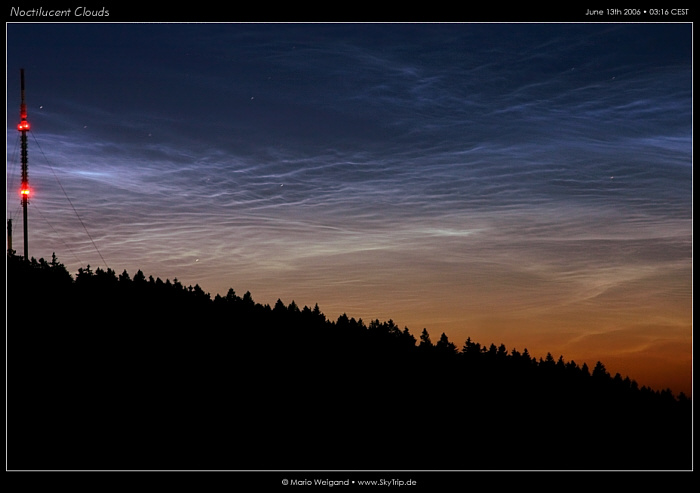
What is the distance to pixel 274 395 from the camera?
2933 inches

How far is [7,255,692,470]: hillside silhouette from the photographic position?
57.7 metres

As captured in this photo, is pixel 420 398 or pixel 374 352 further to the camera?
pixel 374 352

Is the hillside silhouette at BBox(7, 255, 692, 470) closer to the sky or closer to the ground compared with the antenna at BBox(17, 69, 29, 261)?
closer to the ground

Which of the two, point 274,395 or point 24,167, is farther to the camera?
point 274,395

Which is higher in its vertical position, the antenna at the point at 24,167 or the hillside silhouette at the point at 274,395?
the antenna at the point at 24,167

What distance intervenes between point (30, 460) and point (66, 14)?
1281 inches

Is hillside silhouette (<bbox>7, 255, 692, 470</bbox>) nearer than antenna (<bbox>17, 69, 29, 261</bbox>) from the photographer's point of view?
No

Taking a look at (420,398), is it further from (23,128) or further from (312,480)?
(312,480)

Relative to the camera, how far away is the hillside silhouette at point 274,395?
57688 mm

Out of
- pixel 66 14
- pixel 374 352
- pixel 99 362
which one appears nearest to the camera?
pixel 66 14

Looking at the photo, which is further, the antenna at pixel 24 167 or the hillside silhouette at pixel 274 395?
the hillside silhouette at pixel 274 395

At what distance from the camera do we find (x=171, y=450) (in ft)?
182

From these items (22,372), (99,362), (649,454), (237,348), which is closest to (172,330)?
(237,348)

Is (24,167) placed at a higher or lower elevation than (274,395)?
higher
